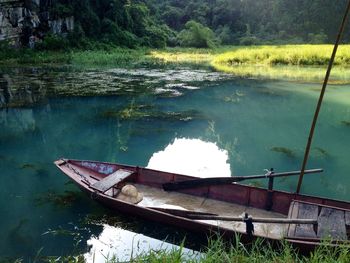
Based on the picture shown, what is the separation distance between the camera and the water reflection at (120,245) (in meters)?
5.24

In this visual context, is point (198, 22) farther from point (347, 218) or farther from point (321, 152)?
point (347, 218)

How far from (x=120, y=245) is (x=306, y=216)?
2.61 metres

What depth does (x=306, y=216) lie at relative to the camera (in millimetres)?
5121

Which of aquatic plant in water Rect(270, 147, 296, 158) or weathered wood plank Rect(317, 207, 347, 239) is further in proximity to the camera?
aquatic plant in water Rect(270, 147, 296, 158)

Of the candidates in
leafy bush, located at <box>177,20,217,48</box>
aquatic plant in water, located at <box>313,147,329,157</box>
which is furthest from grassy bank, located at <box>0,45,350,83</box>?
aquatic plant in water, located at <box>313,147,329,157</box>

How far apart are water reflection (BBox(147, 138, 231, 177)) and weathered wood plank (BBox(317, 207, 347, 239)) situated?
11.5 ft

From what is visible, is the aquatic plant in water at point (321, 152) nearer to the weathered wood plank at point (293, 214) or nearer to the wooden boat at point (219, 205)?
the wooden boat at point (219, 205)

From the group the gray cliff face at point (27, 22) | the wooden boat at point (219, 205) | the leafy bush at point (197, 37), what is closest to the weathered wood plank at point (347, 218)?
the wooden boat at point (219, 205)

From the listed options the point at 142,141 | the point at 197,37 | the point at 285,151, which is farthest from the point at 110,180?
the point at 197,37

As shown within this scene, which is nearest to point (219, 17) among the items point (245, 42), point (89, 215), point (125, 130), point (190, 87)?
point (245, 42)

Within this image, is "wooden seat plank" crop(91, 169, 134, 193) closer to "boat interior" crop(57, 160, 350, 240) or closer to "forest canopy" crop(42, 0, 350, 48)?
"boat interior" crop(57, 160, 350, 240)

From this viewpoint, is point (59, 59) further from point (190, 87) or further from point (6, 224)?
point (6, 224)

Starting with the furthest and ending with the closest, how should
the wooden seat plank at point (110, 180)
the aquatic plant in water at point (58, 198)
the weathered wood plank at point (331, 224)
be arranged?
the aquatic plant in water at point (58, 198)
the wooden seat plank at point (110, 180)
the weathered wood plank at point (331, 224)

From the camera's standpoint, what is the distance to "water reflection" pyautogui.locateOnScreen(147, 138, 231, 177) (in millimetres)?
8860
